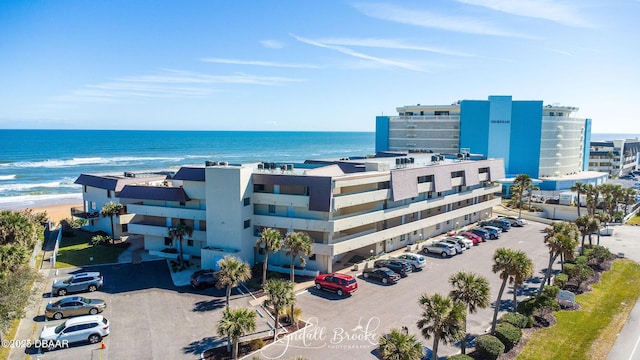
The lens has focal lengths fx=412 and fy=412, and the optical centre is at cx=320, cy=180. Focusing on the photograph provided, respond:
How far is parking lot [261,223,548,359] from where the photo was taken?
1115 inches

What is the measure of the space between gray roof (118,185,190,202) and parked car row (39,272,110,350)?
11263mm

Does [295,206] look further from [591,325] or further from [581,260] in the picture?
[581,260]

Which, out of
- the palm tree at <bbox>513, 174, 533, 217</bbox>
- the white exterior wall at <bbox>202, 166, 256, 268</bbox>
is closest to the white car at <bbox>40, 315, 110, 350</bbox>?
the white exterior wall at <bbox>202, 166, 256, 268</bbox>

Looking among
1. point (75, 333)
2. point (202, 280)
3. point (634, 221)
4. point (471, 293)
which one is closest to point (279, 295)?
point (471, 293)

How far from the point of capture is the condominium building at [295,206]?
42.9 metres

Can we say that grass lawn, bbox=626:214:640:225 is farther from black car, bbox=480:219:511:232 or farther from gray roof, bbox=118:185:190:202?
gray roof, bbox=118:185:190:202

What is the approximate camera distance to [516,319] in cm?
3088

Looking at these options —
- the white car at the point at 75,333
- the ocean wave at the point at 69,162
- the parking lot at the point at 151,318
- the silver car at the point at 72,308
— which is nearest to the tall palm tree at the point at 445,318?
the parking lot at the point at 151,318

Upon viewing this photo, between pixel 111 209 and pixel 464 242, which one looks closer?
pixel 111 209

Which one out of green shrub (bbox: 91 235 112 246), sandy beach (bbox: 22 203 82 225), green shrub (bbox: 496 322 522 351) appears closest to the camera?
green shrub (bbox: 496 322 522 351)

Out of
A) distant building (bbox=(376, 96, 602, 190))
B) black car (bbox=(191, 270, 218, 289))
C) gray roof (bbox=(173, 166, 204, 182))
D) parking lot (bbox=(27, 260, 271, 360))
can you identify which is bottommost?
parking lot (bbox=(27, 260, 271, 360))

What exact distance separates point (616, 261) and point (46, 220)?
77.6m

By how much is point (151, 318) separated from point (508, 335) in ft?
88.3

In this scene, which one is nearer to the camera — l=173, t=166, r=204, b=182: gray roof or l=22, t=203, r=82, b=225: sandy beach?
l=173, t=166, r=204, b=182: gray roof
